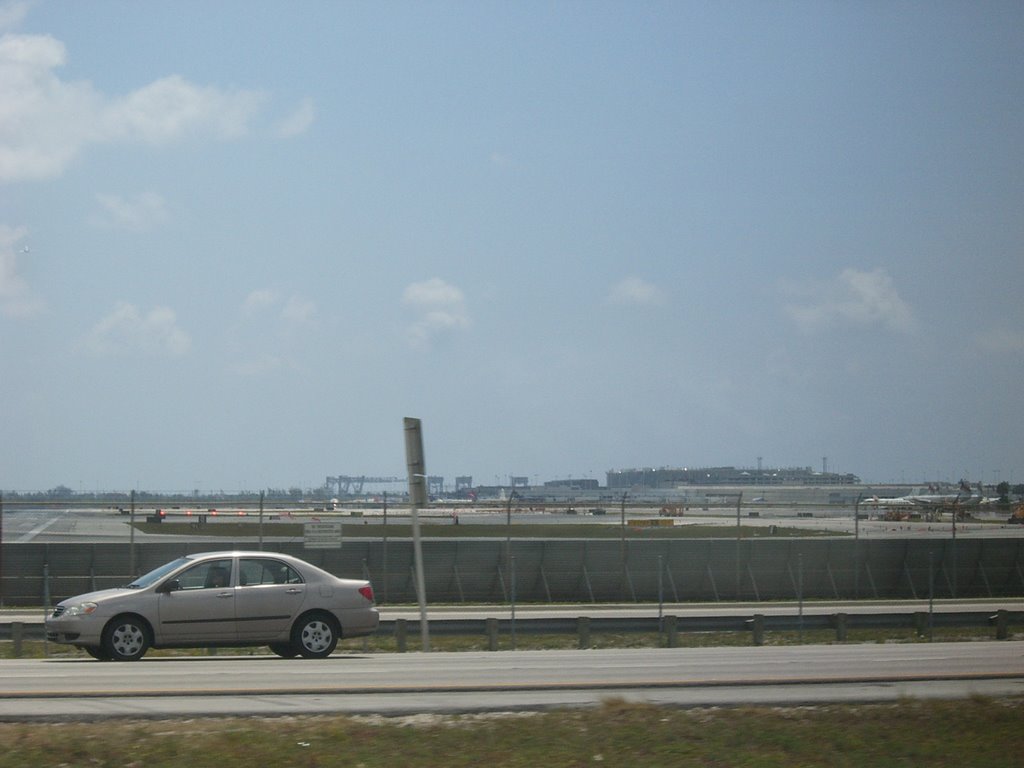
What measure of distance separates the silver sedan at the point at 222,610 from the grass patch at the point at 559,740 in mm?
6414

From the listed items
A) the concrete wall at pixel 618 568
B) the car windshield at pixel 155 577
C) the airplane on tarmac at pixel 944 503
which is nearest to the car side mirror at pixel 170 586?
the car windshield at pixel 155 577

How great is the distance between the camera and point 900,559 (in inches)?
1348

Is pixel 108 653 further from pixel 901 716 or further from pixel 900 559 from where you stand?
pixel 900 559

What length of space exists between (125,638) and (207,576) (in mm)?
1372

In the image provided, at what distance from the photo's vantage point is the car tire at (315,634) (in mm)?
17219

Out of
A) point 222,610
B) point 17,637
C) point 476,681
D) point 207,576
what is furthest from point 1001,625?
point 17,637

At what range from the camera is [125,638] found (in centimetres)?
1664

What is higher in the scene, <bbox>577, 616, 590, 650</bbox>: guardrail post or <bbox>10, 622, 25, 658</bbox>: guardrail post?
<bbox>10, 622, 25, 658</bbox>: guardrail post

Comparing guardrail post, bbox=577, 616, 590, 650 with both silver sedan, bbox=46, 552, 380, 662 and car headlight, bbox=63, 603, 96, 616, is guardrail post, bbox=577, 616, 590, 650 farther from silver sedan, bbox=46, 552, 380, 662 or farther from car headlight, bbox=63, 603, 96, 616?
car headlight, bbox=63, 603, 96, 616

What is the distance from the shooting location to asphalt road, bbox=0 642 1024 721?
1182 centimetres

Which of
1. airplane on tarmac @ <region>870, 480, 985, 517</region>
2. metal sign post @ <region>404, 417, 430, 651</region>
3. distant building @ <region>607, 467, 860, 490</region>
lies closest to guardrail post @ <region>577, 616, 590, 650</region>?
metal sign post @ <region>404, 417, 430, 651</region>

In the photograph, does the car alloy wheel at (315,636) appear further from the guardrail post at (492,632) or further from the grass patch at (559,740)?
the grass patch at (559,740)

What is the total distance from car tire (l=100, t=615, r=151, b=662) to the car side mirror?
0.51 metres

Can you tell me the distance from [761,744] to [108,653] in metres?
10.3
